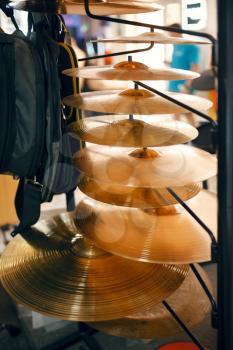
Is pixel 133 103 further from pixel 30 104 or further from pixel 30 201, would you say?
pixel 30 201

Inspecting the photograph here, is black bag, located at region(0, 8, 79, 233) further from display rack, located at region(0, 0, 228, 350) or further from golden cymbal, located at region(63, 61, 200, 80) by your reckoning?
display rack, located at region(0, 0, 228, 350)

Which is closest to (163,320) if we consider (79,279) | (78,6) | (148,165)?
(79,279)

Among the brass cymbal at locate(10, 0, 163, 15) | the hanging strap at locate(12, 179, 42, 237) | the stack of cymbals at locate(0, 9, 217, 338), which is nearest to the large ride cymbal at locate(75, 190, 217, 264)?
the stack of cymbals at locate(0, 9, 217, 338)

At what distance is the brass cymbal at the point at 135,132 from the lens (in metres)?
0.85

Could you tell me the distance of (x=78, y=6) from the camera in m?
0.97

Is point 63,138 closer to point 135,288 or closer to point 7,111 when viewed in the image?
point 7,111

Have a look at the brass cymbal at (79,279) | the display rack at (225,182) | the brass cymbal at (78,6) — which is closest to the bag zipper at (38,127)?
the brass cymbal at (78,6)

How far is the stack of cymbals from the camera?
2.74 ft

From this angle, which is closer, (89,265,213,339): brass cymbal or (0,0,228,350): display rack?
(0,0,228,350): display rack

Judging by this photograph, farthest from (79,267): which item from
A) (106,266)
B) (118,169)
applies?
(118,169)

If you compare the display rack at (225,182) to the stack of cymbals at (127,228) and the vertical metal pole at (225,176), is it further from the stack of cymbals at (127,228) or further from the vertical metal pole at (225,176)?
the stack of cymbals at (127,228)

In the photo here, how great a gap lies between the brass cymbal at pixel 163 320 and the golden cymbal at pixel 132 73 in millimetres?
607

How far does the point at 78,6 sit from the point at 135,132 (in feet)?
1.12

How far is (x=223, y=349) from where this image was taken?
59 centimetres
